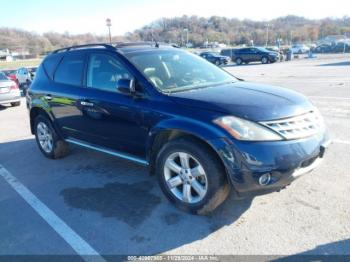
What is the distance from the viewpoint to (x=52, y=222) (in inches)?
140

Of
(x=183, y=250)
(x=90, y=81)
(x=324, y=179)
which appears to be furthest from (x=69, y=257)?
(x=324, y=179)

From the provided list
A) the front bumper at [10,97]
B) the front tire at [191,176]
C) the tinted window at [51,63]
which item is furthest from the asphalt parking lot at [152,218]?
the front bumper at [10,97]

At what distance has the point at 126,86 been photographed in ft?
12.3

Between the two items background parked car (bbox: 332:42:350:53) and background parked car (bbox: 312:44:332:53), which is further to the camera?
background parked car (bbox: 312:44:332:53)

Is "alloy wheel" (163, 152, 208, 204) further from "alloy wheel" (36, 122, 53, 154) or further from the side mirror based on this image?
"alloy wheel" (36, 122, 53, 154)

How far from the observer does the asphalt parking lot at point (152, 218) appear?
3.00m

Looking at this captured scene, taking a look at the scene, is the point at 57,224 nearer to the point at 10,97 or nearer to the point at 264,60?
the point at 10,97

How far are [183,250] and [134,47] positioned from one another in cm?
273

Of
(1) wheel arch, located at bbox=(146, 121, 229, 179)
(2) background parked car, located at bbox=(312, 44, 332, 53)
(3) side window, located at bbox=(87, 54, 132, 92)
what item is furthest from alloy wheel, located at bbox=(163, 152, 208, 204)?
(2) background parked car, located at bbox=(312, 44, 332, 53)

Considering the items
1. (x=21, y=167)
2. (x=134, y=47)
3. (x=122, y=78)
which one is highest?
(x=134, y=47)

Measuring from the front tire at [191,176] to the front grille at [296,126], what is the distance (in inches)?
25.2

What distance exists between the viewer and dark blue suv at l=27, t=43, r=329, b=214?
3.06m

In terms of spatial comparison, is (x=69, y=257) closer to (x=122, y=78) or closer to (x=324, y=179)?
(x=122, y=78)

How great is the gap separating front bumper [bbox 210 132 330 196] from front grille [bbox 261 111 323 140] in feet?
0.24
